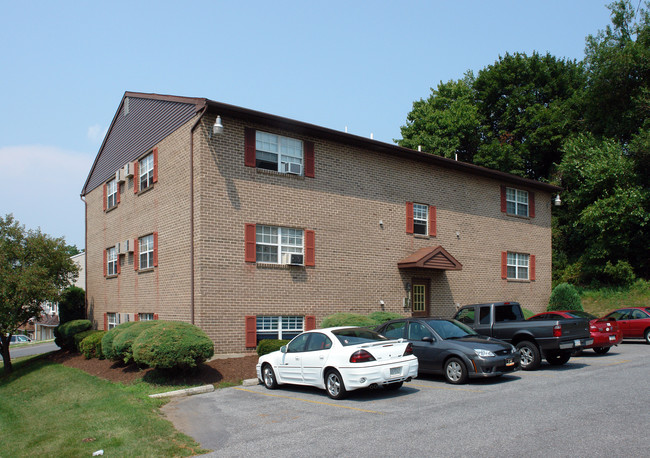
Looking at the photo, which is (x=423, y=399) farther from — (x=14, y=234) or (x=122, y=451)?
(x=14, y=234)

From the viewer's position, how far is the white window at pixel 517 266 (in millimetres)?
26469

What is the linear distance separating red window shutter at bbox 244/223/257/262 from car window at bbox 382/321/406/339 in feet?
18.9

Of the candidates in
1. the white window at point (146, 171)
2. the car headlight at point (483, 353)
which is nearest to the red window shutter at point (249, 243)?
the white window at point (146, 171)

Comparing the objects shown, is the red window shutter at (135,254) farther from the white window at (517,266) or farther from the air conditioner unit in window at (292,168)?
the white window at (517,266)

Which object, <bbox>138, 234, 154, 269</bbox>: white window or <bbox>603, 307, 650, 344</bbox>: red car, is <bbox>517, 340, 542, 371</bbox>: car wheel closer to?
<bbox>603, 307, 650, 344</bbox>: red car

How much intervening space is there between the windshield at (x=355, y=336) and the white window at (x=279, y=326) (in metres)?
6.62

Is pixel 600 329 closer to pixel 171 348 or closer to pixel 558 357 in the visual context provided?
pixel 558 357

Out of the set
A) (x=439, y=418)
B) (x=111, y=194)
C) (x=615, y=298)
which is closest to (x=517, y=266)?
(x=615, y=298)

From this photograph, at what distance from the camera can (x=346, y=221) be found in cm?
2025

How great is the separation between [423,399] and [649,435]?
407cm

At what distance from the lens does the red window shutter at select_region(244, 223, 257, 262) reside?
17.7 m

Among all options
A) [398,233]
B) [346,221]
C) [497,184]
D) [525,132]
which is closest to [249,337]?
[346,221]

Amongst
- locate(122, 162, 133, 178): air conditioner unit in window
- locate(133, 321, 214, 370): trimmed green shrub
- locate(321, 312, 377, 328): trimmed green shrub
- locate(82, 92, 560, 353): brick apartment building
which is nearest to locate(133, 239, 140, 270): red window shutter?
locate(82, 92, 560, 353): brick apartment building

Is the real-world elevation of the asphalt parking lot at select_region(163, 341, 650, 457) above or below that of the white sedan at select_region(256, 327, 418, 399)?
→ below
